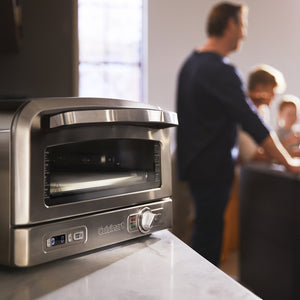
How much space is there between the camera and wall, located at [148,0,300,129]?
407cm

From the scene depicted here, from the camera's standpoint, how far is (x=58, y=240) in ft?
2.07

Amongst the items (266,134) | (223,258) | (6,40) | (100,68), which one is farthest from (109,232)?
(100,68)

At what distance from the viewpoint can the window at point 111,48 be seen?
4.12 metres

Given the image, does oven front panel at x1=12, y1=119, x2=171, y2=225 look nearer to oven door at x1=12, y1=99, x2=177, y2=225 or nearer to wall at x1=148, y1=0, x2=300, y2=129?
oven door at x1=12, y1=99, x2=177, y2=225

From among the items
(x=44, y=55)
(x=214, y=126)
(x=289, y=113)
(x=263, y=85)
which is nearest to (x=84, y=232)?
(x=44, y=55)

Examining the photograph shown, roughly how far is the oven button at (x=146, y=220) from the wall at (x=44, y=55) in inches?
18.4

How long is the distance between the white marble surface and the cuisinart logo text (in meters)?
0.03

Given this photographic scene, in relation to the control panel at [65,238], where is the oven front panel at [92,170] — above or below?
above

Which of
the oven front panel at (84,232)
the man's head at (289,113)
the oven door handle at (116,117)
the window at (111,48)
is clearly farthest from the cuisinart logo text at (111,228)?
the window at (111,48)

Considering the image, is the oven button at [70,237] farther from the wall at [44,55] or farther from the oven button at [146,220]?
the wall at [44,55]

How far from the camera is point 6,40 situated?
41.4 inches

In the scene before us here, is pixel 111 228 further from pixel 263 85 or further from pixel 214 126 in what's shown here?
pixel 263 85

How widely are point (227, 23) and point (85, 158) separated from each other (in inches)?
60.4

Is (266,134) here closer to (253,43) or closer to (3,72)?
(3,72)
